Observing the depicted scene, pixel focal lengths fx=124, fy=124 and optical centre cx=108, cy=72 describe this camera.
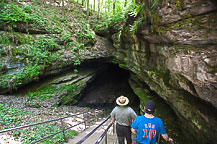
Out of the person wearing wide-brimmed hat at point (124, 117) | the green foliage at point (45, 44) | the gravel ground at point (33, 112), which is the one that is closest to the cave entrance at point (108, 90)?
the gravel ground at point (33, 112)

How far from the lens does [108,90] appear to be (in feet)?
47.7

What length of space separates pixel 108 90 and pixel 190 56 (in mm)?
11557

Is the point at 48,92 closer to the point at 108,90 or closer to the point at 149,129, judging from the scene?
the point at 108,90

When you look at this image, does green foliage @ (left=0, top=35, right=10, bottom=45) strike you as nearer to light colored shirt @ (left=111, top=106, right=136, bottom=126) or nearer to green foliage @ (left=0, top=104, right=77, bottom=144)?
green foliage @ (left=0, top=104, right=77, bottom=144)

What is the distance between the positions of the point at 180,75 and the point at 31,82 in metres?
8.89

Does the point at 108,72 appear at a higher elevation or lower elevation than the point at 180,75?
lower

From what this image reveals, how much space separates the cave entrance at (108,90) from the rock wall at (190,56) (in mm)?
7010

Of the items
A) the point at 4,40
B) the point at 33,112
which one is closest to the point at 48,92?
the point at 33,112

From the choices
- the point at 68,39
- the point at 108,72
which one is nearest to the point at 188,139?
the point at 68,39

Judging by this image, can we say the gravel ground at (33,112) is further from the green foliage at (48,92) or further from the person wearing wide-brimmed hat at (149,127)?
the person wearing wide-brimmed hat at (149,127)

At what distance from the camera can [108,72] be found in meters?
17.5

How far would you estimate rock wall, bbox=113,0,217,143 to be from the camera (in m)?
3.05

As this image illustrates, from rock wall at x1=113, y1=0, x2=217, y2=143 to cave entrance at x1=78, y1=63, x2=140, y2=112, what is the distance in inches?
276

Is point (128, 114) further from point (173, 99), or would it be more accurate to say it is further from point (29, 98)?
point (29, 98)
